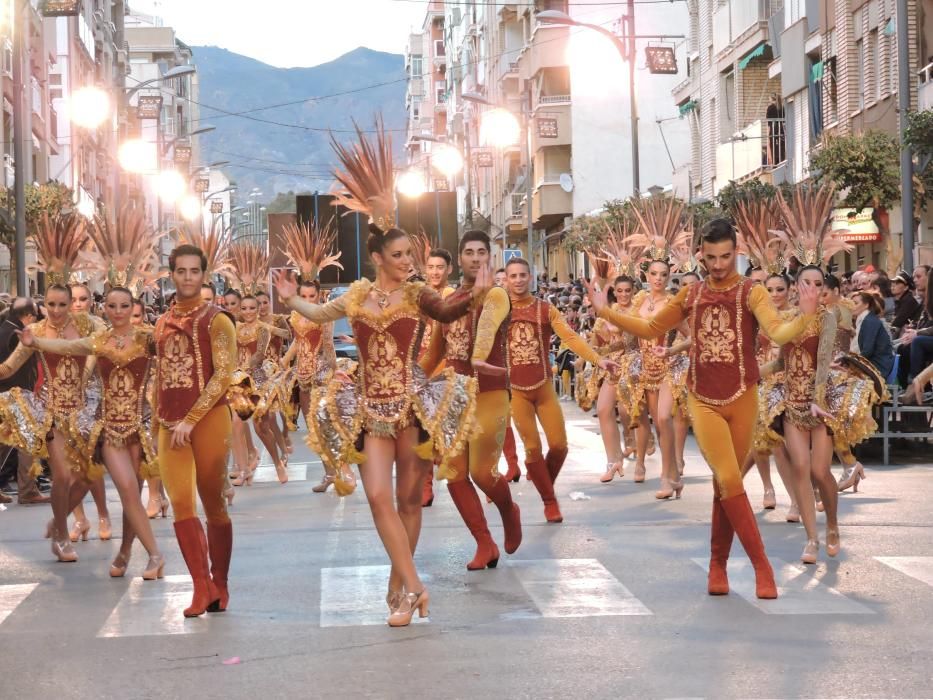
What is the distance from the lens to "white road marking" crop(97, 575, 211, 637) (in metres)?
9.33

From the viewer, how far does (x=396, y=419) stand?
9.25 metres

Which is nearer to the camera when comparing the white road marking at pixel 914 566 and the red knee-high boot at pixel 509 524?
the white road marking at pixel 914 566

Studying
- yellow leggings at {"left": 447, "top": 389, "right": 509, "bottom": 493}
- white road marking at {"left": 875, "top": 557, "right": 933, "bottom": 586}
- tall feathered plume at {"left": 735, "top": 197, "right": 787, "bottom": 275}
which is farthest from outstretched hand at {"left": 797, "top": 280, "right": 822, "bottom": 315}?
tall feathered plume at {"left": 735, "top": 197, "right": 787, "bottom": 275}

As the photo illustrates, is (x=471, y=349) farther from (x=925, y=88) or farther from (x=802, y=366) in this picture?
(x=925, y=88)

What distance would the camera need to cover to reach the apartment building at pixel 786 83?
3578 centimetres

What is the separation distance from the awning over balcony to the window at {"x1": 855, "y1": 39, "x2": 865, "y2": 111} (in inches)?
259

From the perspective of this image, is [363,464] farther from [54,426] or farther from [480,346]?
[54,426]

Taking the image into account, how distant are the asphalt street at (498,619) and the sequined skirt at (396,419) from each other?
2.91ft

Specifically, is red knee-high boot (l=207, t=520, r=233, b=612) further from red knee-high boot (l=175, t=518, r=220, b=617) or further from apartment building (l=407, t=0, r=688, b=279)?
apartment building (l=407, t=0, r=688, b=279)

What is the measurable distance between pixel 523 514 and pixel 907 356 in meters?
7.22

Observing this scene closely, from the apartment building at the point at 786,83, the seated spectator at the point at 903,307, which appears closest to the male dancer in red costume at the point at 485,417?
the seated spectator at the point at 903,307

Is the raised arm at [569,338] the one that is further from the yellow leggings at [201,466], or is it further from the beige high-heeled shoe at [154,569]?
the yellow leggings at [201,466]

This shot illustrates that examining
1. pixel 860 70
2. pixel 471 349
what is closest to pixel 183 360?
pixel 471 349

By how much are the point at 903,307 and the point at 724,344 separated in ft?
38.5
